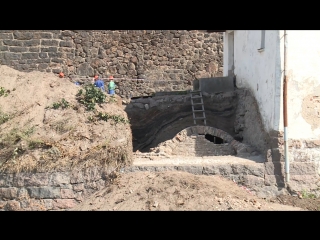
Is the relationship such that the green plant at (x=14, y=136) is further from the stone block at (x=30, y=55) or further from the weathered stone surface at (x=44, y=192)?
the stone block at (x=30, y=55)

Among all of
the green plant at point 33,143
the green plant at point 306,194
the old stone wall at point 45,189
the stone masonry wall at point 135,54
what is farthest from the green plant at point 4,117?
the stone masonry wall at point 135,54

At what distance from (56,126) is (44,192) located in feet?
4.56

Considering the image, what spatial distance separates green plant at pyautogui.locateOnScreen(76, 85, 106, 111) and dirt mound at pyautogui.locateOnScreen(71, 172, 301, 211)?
194 cm

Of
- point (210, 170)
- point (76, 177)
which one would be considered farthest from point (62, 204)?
point (210, 170)

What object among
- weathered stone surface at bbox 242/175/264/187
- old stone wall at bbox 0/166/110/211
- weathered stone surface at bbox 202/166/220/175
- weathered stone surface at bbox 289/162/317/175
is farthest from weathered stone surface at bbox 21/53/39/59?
weathered stone surface at bbox 289/162/317/175

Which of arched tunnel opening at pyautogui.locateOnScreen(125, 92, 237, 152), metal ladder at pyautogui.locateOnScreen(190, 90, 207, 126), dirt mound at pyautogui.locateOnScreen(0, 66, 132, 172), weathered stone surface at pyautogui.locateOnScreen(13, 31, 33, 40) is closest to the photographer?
dirt mound at pyautogui.locateOnScreen(0, 66, 132, 172)

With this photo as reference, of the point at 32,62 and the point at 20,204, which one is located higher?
the point at 32,62

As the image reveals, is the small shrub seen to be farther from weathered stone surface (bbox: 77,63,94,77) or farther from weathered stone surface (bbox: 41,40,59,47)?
weathered stone surface (bbox: 77,63,94,77)

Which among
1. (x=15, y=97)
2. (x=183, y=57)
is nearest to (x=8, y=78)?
→ (x=15, y=97)

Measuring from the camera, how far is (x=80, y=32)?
687 inches

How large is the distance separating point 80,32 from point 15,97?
7.75m

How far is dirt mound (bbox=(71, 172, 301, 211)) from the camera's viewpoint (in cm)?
773

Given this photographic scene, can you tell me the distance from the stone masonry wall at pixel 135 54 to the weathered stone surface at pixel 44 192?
28.2 feet

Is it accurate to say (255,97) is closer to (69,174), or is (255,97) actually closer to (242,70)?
(242,70)
